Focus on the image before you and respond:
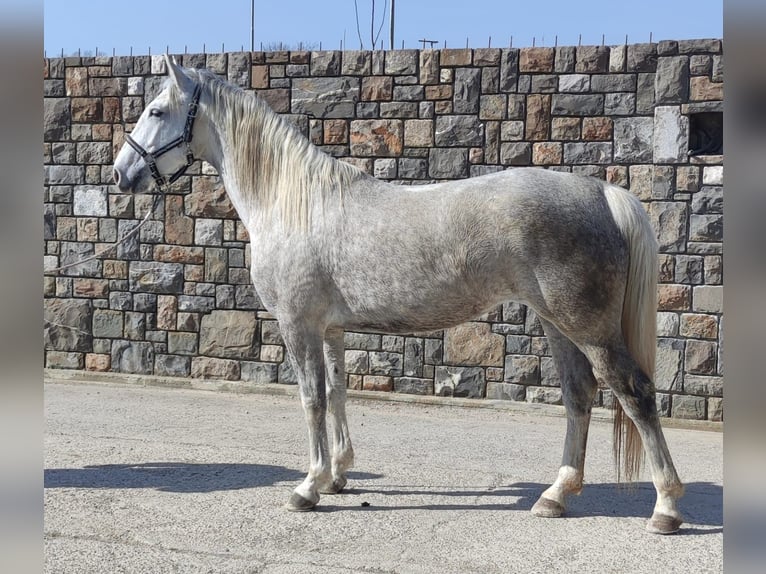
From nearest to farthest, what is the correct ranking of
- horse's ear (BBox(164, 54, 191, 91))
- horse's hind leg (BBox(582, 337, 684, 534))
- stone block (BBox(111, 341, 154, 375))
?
horse's hind leg (BBox(582, 337, 684, 534)), horse's ear (BBox(164, 54, 191, 91)), stone block (BBox(111, 341, 154, 375))

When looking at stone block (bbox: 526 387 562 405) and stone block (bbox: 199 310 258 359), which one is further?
stone block (bbox: 199 310 258 359)

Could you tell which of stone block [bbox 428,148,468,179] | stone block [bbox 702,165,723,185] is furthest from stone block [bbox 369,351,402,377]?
stone block [bbox 702,165,723,185]

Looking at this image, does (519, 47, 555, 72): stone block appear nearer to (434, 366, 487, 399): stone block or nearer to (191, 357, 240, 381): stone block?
(434, 366, 487, 399): stone block

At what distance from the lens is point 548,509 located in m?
3.64

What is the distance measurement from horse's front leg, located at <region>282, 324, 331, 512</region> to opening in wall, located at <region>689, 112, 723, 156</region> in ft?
11.4

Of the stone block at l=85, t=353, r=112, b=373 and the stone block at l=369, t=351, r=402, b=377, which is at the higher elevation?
the stone block at l=369, t=351, r=402, b=377

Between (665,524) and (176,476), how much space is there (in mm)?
2504

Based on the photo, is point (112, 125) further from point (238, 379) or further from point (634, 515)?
point (634, 515)

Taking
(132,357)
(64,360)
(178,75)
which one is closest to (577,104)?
(178,75)

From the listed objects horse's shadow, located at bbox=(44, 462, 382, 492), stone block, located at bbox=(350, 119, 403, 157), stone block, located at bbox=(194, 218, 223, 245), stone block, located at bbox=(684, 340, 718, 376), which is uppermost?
stone block, located at bbox=(350, 119, 403, 157)

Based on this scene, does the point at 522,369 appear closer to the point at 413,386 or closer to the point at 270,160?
the point at 413,386

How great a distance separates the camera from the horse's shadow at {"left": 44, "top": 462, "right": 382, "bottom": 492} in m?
4.07

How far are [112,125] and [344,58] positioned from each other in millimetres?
2257
